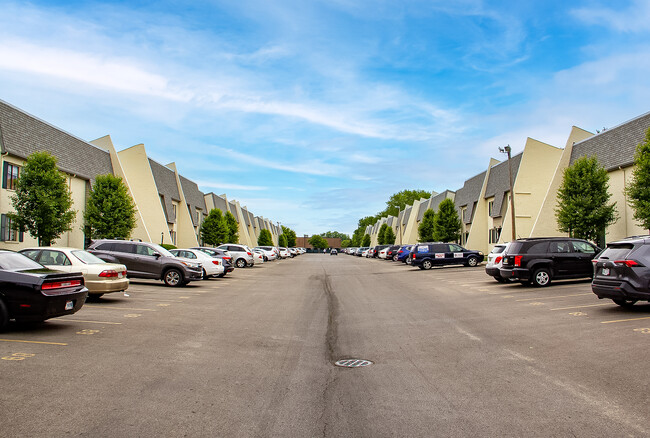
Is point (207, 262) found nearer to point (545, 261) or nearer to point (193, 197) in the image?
point (545, 261)

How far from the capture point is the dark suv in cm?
1856

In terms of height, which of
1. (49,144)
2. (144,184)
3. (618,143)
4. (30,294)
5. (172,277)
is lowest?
(172,277)

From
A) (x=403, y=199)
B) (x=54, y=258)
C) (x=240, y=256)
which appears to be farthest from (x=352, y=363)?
(x=403, y=199)

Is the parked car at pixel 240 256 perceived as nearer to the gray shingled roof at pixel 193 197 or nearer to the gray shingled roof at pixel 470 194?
the gray shingled roof at pixel 193 197

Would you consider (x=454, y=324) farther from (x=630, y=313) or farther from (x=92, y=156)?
(x=92, y=156)

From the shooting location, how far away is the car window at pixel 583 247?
1758 centimetres

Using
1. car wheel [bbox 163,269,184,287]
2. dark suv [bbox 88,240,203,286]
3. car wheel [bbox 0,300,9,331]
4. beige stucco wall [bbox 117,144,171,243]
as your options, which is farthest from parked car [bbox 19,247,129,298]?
beige stucco wall [bbox 117,144,171,243]

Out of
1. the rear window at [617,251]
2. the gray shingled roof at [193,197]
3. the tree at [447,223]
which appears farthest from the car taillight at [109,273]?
the gray shingled roof at [193,197]

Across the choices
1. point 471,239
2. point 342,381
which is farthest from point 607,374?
point 471,239

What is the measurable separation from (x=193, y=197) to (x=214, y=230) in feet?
23.4

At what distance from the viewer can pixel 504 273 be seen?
1744 cm

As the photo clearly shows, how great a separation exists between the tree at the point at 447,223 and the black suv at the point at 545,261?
35.8 m

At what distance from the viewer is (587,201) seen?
27531 millimetres

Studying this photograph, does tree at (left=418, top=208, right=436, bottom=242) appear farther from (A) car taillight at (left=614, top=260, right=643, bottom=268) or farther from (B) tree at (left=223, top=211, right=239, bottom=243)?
(A) car taillight at (left=614, top=260, right=643, bottom=268)
